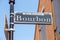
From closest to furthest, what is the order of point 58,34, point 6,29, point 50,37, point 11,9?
point 6,29, point 11,9, point 58,34, point 50,37

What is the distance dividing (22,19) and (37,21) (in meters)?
0.52

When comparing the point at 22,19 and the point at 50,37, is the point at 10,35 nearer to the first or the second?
the point at 22,19

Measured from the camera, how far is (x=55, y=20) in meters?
9.61

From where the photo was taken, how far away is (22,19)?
604cm

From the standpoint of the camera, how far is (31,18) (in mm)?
6105

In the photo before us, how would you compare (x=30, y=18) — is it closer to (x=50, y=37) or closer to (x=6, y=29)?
(x=6, y=29)

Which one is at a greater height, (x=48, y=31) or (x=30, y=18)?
(x=30, y=18)

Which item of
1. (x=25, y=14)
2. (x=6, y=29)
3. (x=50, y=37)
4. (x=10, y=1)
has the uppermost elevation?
(x=10, y=1)

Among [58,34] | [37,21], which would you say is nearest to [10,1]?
[37,21]

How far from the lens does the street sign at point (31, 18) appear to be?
601 cm

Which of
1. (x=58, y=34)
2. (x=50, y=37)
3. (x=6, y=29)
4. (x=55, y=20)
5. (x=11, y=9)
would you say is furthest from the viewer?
(x=50, y=37)

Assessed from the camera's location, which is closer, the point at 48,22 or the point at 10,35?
the point at 10,35

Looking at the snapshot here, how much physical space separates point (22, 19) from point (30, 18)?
0.27m

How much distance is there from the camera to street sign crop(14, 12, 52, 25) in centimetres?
601
